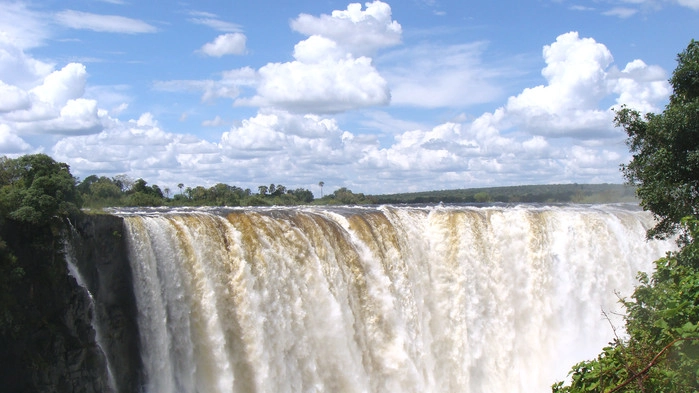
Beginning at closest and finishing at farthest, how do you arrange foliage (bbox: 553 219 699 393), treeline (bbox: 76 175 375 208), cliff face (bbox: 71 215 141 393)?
foliage (bbox: 553 219 699 393) → cliff face (bbox: 71 215 141 393) → treeline (bbox: 76 175 375 208)

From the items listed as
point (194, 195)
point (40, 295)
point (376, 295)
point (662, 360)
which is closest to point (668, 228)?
point (376, 295)

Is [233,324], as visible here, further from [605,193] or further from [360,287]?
[605,193]

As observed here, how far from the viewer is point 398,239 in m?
19.8

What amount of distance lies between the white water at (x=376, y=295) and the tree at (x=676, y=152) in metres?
4.54

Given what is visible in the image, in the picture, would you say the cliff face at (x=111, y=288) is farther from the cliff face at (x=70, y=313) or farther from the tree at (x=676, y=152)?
the tree at (x=676, y=152)

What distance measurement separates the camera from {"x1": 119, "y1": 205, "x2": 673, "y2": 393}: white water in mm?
14328

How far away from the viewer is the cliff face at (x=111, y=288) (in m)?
13.1

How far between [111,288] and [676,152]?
11712mm

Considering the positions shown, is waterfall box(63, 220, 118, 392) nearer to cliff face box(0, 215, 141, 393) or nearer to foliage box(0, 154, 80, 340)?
cliff face box(0, 215, 141, 393)

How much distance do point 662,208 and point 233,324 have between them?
376 inches

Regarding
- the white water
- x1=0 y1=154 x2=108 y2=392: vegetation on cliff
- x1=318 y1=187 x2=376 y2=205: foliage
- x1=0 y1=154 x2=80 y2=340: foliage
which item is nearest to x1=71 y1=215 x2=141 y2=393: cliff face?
the white water

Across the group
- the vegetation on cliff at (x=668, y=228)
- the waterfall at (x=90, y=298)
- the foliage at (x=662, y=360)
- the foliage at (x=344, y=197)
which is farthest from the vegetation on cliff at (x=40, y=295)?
the foliage at (x=344, y=197)

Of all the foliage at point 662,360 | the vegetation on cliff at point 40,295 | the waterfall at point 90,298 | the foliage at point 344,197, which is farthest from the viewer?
the foliage at point 344,197

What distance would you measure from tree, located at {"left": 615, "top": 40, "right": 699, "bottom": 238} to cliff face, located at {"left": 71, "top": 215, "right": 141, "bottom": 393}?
1098 centimetres
